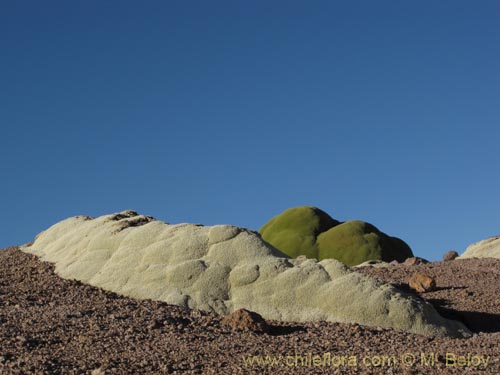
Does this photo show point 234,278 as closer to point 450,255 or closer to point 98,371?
point 98,371

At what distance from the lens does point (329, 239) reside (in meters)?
46.4

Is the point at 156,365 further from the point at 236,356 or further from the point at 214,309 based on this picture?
the point at 214,309

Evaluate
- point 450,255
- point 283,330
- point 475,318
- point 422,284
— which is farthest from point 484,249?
point 283,330

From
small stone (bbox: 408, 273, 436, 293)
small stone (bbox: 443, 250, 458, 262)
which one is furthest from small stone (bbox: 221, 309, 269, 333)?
small stone (bbox: 443, 250, 458, 262)

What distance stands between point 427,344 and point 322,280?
4342 millimetres

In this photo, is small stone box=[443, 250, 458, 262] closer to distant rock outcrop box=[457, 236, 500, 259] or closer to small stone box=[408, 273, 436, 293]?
distant rock outcrop box=[457, 236, 500, 259]

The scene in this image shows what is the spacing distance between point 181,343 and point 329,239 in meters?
32.3

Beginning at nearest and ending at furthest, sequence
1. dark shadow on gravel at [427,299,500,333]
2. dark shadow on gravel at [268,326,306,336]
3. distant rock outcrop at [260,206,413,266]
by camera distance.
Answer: dark shadow on gravel at [268,326,306,336] < dark shadow on gravel at [427,299,500,333] < distant rock outcrop at [260,206,413,266]

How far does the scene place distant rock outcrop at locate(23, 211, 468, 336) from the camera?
61.7ft

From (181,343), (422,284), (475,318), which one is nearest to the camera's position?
(181,343)
